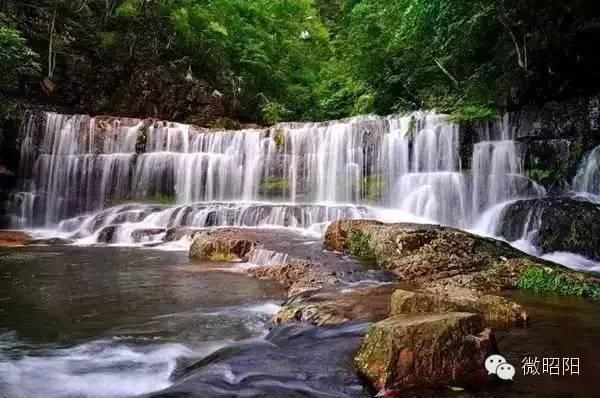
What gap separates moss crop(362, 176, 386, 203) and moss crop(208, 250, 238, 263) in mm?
8062

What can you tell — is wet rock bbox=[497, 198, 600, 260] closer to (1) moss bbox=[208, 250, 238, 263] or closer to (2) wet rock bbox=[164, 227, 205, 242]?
(1) moss bbox=[208, 250, 238, 263]

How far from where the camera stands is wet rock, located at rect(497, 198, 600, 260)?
994cm

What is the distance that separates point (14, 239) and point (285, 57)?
691 inches

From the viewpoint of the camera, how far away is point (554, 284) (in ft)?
22.9

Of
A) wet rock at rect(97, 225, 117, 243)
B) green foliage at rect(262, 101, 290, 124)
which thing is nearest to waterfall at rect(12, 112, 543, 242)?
wet rock at rect(97, 225, 117, 243)

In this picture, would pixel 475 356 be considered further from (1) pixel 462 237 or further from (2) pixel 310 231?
(2) pixel 310 231

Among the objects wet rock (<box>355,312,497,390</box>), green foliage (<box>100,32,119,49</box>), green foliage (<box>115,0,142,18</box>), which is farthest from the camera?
green foliage (<box>115,0,142,18</box>)

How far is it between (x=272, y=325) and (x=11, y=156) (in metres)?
17.9

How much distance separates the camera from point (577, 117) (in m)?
13.5

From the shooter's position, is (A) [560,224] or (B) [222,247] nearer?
(A) [560,224]

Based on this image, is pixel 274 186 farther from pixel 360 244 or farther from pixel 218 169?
pixel 360 244

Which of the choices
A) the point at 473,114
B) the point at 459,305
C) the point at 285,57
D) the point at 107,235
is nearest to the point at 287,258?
the point at 459,305

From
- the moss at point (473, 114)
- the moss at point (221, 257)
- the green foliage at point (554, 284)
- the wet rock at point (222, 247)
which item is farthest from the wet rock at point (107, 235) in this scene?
the green foliage at point (554, 284)

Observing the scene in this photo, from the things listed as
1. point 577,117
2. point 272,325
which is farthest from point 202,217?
point 577,117
